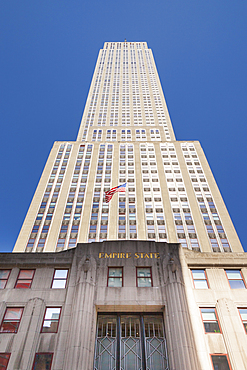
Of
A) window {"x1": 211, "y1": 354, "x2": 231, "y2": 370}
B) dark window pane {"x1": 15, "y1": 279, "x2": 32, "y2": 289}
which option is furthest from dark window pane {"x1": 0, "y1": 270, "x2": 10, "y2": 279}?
window {"x1": 211, "y1": 354, "x2": 231, "y2": 370}

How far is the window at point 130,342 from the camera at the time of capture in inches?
894

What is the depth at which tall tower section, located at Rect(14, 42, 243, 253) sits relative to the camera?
60469 millimetres

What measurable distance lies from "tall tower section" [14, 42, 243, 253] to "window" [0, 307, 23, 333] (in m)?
33.4

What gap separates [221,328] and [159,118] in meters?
96.8

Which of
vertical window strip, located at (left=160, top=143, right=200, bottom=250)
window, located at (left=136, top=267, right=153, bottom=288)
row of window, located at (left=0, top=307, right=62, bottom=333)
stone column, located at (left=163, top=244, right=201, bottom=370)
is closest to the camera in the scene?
stone column, located at (left=163, top=244, right=201, bottom=370)

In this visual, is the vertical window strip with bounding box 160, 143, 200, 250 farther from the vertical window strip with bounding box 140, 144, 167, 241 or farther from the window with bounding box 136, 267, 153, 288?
the window with bounding box 136, 267, 153, 288

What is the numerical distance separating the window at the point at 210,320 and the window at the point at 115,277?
25.2 ft

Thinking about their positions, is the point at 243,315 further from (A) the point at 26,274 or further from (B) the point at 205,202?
(B) the point at 205,202

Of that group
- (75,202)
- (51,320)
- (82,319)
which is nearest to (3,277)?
(51,320)

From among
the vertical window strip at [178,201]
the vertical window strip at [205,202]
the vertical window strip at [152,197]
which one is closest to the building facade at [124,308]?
the vertical window strip at [178,201]

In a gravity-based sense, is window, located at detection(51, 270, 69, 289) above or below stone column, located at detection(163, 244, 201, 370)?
above

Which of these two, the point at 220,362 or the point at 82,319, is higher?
the point at 82,319

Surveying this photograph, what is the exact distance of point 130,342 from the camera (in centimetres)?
2388

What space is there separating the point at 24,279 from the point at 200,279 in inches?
652
